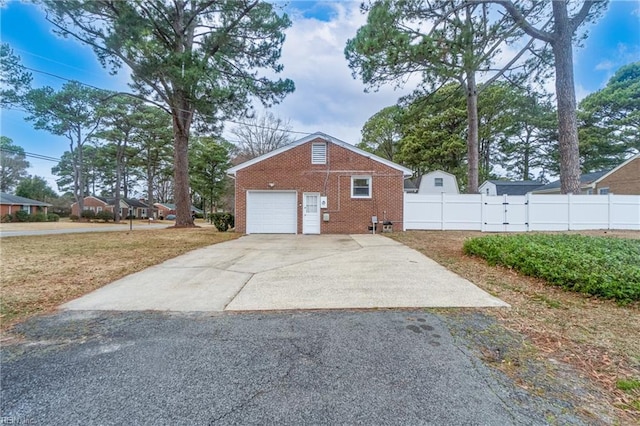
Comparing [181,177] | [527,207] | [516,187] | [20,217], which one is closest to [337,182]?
[527,207]

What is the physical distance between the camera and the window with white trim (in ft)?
40.1

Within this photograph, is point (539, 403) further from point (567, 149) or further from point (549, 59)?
point (549, 59)

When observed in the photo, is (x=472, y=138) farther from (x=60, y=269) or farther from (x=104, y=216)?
(x=104, y=216)

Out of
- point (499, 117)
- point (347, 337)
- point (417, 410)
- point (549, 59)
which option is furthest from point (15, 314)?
point (499, 117)

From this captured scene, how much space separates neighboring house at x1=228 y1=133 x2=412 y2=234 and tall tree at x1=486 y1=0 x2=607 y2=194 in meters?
5.55

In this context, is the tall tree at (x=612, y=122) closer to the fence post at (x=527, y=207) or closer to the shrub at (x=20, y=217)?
the fence post at (x=527, y=207)

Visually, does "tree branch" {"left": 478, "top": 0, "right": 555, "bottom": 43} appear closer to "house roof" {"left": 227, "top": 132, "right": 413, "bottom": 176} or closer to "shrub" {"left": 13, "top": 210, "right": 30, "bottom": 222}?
"house roof" {"left": 227, "top": 132, "right": 413, "bottom": 176}

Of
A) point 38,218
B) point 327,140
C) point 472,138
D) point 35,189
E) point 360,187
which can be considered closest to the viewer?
point 327,140

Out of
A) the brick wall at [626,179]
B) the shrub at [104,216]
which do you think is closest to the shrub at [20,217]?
the shrub at [104,216]

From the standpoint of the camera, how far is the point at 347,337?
2.66 m

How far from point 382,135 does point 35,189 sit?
48010 mm

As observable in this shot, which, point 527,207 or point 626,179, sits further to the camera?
point 626,179

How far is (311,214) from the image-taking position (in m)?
12.3

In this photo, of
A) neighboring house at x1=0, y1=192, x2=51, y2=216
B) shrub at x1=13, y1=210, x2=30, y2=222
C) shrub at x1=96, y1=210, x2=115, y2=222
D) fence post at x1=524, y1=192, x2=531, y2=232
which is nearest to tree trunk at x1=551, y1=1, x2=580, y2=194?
fence post at x1=524, y1=192, x2=531, y2=232
